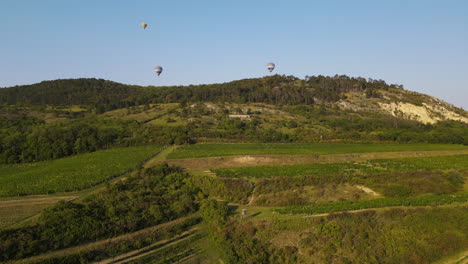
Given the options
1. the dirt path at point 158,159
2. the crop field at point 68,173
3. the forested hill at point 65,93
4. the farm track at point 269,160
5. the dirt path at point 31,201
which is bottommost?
the dirt path at point 31,201

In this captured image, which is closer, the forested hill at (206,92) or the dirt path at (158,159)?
the dirt path at (158,159)

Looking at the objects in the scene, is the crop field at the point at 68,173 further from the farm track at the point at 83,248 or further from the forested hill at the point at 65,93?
the forested hill at the point at 65,93

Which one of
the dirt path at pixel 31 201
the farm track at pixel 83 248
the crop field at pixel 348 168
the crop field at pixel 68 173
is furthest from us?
the crop field at pixel 348 168

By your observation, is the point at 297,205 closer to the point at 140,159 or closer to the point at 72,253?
the point at 72,253

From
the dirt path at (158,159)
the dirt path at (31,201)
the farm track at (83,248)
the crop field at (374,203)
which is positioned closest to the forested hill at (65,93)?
the dirt path at (158,159)

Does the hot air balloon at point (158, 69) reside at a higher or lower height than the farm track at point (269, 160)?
higher

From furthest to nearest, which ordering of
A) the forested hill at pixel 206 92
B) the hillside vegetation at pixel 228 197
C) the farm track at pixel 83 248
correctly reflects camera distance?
1. the forested hill at pixel 206 92
2. the hillside vegetation at pixel 228 197
3. the farm track at pixel 83 248

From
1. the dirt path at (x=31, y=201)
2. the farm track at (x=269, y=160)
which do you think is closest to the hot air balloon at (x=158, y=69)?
the farm track at (x=269, y=160)

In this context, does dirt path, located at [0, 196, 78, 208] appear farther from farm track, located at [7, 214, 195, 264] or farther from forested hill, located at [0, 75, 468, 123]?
forested hill, located at [0, 75, 468, 123]
